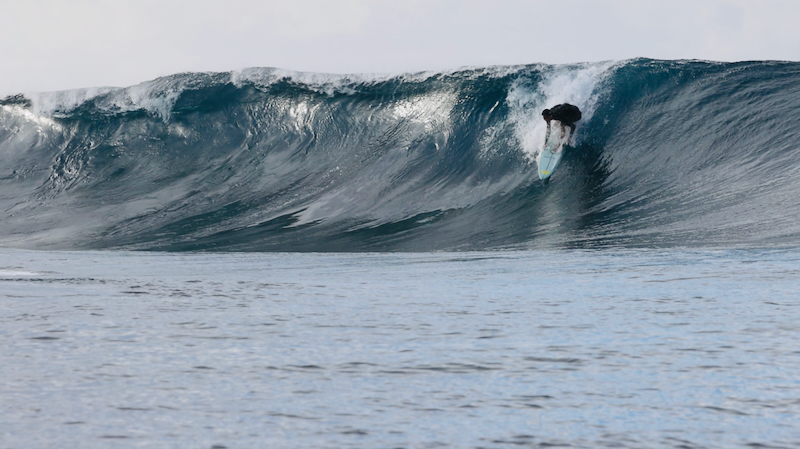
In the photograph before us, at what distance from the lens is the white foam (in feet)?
57.3

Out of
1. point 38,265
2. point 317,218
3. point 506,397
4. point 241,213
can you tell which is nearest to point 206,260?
point 38,265

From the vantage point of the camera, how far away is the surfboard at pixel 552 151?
15.9 meters

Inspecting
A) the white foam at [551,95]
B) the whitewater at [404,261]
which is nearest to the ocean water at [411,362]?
the whitewater at [404,261]

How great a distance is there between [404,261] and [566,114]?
25.4 ft

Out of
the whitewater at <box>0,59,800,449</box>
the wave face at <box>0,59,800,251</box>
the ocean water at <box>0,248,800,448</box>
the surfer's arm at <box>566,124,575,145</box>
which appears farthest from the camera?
the surfer's arm at <box>566,124,575,145</box>

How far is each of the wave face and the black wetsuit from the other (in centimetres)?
20

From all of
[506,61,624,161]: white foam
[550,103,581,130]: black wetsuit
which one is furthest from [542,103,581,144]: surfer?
[506,61,624,161]: white foam

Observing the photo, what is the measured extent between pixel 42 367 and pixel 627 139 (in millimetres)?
13425

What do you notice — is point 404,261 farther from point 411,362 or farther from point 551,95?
point 551,95

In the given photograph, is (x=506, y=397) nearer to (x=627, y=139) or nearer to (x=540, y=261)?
(x=540, y=261)

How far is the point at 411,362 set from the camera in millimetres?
4301

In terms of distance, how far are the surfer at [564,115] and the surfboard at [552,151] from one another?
10cm

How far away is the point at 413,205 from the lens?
15.6 m

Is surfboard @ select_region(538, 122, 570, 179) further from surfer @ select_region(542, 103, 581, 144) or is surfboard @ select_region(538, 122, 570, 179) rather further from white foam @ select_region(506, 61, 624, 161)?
white foam @ select_region(506, 61, 624, 161)
